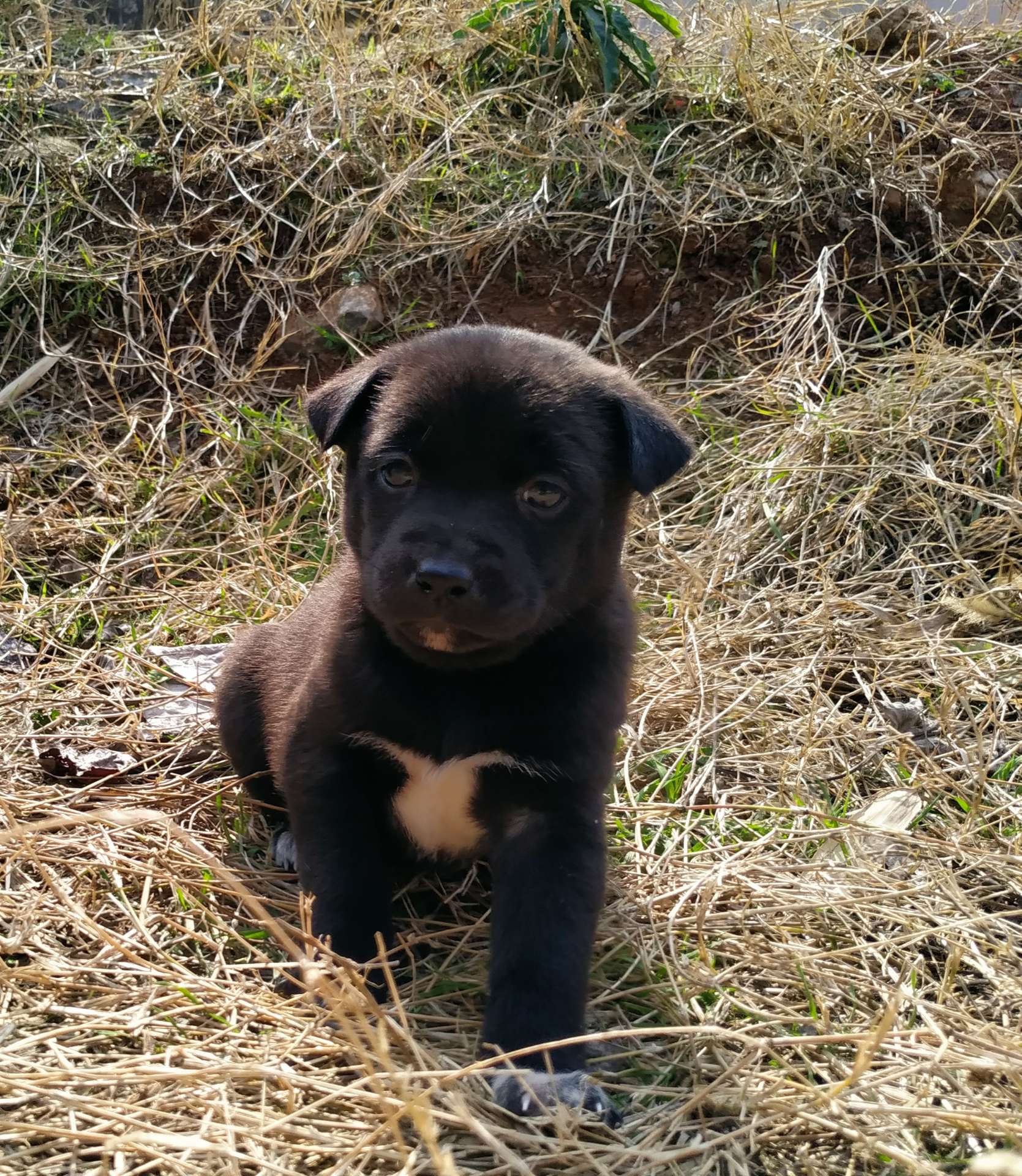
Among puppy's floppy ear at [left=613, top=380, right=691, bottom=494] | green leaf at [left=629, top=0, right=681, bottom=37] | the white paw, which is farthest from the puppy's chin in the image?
green leaf at [left=629, top=0, right=681, bottom=37]

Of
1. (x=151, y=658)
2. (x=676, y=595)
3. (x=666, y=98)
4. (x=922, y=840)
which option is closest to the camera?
(x=922, y=840)

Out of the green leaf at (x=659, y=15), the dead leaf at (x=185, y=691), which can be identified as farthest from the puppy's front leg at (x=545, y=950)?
the green leaf at (x=659, y=15)

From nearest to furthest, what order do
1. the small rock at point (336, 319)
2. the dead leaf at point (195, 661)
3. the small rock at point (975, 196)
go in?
the dead leaf at point (195, 661) → the small rock at point (336, 319) → the small rock at point (975, 196)

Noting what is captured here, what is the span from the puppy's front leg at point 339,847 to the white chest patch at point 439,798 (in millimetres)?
82

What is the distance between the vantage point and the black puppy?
2631 mm

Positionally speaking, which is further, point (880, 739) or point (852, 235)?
point (852, 235)

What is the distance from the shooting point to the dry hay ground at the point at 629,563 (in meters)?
2.40

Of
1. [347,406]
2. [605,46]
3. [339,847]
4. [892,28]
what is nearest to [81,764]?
[339,847]

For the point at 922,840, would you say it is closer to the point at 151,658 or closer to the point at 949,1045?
the point at 949,1045

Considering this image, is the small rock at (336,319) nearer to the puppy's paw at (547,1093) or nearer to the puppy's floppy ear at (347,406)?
the puppy's floppy ear at (347,406)

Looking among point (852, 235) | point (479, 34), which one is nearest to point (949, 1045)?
point (852, 235)

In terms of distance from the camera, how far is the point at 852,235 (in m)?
6.07

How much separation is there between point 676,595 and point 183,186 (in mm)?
3403

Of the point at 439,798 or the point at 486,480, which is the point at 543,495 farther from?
the point at 439,798
